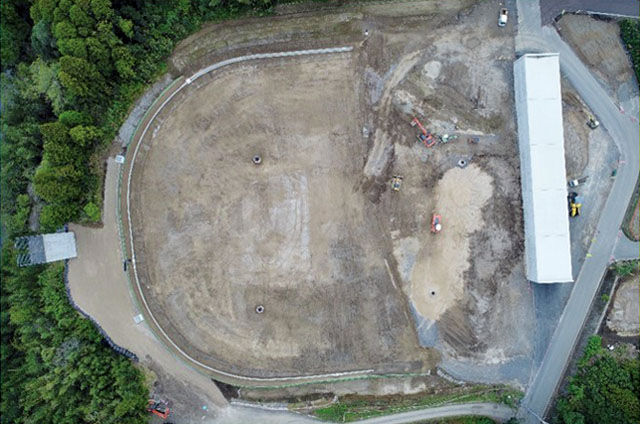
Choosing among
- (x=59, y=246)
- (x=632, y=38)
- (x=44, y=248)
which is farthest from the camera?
(x=632, y=38)

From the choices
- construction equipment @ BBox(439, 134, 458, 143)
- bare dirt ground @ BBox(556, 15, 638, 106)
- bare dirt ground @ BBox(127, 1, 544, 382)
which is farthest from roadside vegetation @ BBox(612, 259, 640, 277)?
construction equipment @ BBox(439, 134, 458, 143)

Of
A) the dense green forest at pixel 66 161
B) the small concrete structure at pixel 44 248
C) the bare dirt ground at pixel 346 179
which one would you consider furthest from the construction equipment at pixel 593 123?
the small concrete structure at pixel 44 248

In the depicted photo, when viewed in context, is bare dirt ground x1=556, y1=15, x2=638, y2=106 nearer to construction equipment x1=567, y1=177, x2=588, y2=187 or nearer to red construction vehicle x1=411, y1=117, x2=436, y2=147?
construction equipment x1=567, y1=177, x2=588, y2=187

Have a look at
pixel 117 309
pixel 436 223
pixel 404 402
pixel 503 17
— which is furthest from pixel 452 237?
pixel 117 309

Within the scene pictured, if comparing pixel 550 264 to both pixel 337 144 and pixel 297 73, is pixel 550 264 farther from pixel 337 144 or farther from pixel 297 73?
pixel 297 73

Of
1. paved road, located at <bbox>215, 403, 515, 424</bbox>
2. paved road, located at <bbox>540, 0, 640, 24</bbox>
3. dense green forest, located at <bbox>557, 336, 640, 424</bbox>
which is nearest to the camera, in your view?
dense green forest, located at <bbox>557, 336, 640, 424</bbox>

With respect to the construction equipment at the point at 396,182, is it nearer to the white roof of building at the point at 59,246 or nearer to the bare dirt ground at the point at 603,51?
the bare dirt ground at the point at 603,51

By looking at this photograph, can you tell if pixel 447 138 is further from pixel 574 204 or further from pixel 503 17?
pixel 574 204
